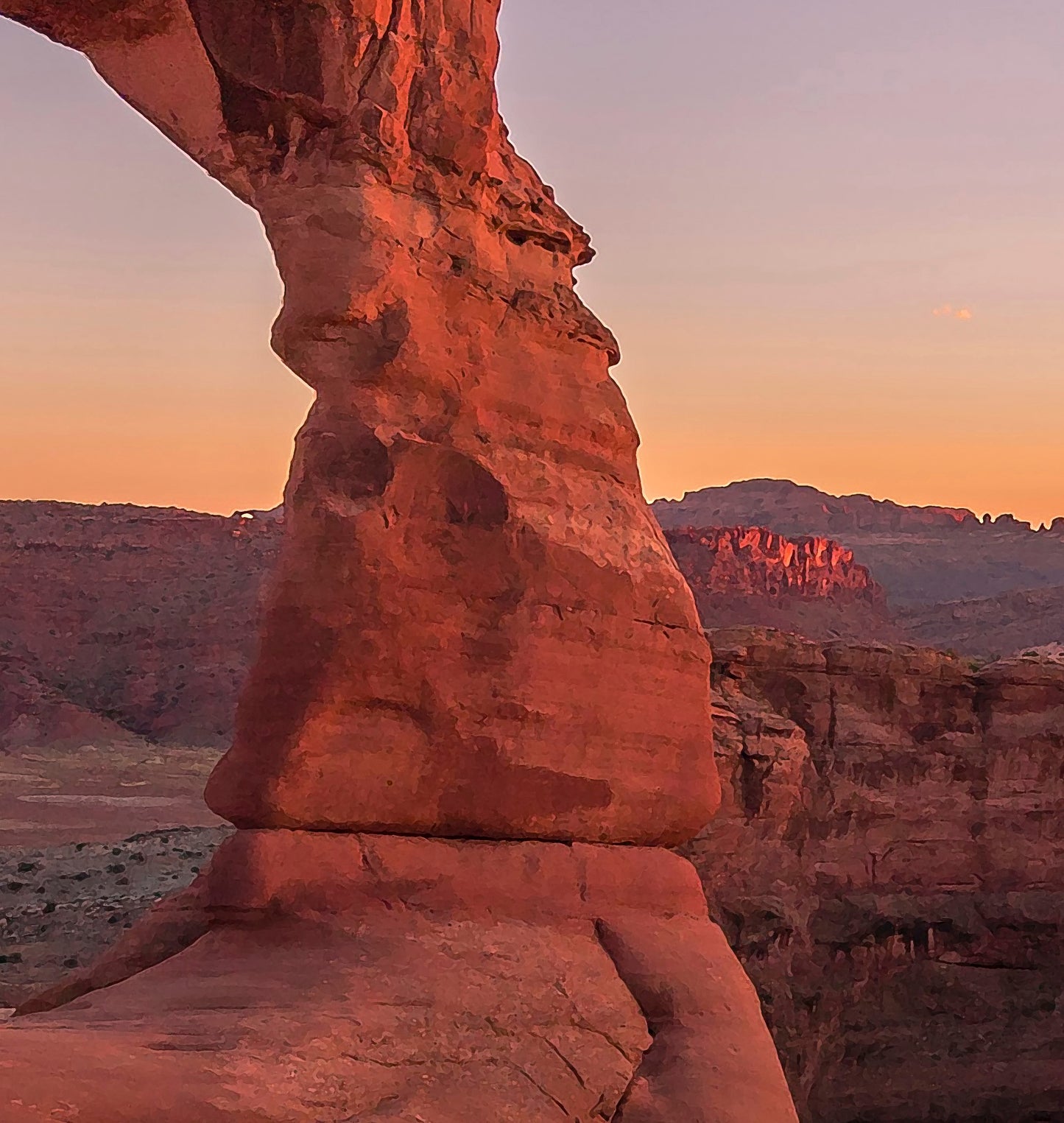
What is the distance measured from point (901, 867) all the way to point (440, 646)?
34.8 feet

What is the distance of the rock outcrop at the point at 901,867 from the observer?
43.4 ft

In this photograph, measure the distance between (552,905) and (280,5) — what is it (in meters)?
3.84

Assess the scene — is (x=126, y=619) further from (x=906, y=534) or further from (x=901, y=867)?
(x=906, y=534)

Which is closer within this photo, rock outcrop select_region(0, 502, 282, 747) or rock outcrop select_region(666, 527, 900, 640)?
rock outcrop select_region(0, 502, 282, 747)

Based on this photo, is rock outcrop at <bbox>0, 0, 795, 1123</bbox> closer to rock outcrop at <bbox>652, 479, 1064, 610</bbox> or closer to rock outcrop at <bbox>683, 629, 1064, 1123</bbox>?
rock outcrop at <bbox>683, 629, 1064, 1123</bbox>

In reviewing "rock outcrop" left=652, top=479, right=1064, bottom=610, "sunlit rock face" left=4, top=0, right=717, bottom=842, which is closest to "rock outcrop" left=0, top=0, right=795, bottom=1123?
"sunlit rock face" left=4, top=0, right=717, bottom=842

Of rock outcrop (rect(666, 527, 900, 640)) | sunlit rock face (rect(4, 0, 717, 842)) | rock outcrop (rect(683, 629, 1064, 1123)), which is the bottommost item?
rock outcrop (rect(683, 629, 1064, 1123))

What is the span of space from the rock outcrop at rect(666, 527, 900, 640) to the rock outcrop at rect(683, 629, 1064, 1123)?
137 ft

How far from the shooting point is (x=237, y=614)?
50000mm

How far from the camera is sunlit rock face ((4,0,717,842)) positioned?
5.30 metres

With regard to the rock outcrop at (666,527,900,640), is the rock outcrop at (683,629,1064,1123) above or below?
below

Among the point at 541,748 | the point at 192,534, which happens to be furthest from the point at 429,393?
the point at 192,534

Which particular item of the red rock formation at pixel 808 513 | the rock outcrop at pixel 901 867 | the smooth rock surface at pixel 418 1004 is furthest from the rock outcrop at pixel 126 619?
the red rock formation at pixel 808 513

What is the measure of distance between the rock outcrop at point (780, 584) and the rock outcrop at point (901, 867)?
41831 millimetres
